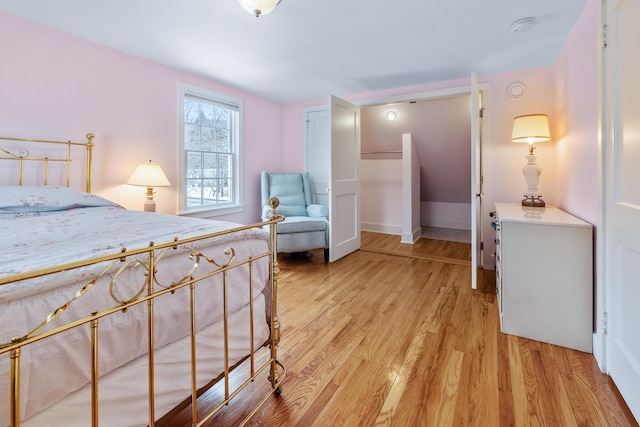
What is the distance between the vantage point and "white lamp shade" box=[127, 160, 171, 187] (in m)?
2.81

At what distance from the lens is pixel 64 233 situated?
1.33 m

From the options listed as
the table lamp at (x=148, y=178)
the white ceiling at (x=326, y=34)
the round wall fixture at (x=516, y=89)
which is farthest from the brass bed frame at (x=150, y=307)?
the round wall fixture at (x=516, y=89)

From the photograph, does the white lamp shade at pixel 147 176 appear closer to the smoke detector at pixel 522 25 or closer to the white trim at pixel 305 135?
the white trim at pixel 305 135

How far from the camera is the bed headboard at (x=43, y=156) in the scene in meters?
2.29

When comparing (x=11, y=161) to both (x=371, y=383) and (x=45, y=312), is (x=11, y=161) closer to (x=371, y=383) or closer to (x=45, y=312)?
(x=45, y=312)

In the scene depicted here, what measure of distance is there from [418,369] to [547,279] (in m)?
1.05

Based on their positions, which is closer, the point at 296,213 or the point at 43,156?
the point at 43,156

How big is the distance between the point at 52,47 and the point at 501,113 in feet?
13.7

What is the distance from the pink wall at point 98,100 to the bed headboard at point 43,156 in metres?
0.07

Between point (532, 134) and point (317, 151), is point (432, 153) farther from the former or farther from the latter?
point (532, 134)

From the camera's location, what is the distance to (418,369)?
1.68 m

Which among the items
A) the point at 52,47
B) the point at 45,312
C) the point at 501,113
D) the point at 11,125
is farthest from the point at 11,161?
the point at 501,113

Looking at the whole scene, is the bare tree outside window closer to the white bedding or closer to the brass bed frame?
the white bedding

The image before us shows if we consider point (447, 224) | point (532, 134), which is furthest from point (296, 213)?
point (447, 224)
